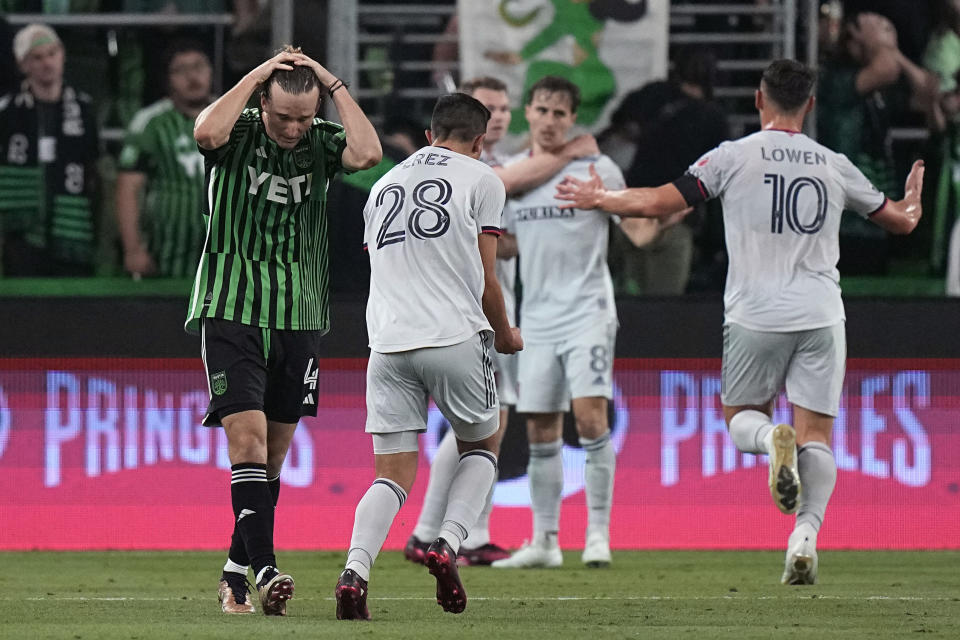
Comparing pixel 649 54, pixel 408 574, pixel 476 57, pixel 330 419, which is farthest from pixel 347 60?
pixel 408 574

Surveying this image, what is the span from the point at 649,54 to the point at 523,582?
4597 millimetres

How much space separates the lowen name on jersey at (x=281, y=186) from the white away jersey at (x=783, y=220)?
2.04 meters

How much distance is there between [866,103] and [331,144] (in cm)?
588

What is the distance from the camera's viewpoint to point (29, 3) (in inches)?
436

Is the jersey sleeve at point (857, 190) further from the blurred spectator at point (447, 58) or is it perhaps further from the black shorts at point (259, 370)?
the blurred spectator at point (447, 58)

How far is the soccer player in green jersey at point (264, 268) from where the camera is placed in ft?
19.5

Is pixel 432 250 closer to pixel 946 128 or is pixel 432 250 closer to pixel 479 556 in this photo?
pixel 479 556

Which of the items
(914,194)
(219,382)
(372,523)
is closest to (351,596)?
(372,523)

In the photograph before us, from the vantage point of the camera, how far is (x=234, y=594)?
612cm

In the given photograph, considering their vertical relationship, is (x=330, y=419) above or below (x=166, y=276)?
below

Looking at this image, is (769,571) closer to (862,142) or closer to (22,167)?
(862,142)

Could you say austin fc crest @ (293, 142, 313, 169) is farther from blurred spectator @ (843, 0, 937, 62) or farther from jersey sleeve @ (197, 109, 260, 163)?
blurred spectator @ (843, 0, 937, 62)

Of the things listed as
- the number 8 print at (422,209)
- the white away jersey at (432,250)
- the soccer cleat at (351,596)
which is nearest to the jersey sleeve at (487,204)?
the white away jersey at (432,250)

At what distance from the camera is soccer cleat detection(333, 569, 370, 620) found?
5.60 meters
